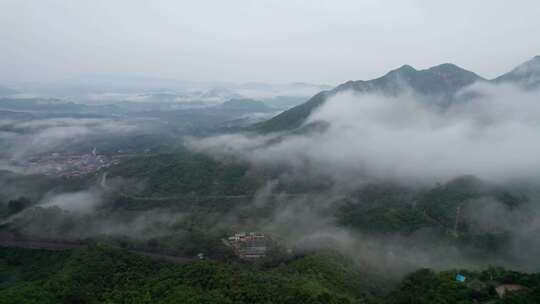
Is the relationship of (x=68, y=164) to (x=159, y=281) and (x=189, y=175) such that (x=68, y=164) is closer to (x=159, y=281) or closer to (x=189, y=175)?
(x=189, y=175)

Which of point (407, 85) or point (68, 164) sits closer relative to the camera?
point (68, 164)

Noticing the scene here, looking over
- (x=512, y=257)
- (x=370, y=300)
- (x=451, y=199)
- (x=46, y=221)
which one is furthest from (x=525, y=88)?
(x=46, y=221)

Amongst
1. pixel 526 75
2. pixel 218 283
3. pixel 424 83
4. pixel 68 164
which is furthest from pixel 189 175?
pixel 526 75

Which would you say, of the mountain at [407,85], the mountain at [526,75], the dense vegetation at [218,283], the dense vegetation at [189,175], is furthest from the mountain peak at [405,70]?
the dense vegetation at [218,283]

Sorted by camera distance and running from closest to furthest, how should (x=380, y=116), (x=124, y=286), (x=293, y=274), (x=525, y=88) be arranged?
(x=124, y=286), (x=293, y=274), (x=525, y=88), (x=380, y=116)

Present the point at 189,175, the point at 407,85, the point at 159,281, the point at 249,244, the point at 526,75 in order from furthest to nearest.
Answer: the point at 407,85 → the point at 526,75 → the point at 189,175 → the point at 249,244 → the point at 159,281

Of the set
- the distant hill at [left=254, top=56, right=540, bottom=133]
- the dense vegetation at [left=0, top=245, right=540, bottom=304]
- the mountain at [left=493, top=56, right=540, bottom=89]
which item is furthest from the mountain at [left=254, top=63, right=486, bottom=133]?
the dense vegetation at [left=0, top=245, right=540, bottom=304]

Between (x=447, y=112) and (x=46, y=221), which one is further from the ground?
(x=447, y=112)

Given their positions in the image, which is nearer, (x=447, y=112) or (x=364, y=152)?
(x=364, y=152)

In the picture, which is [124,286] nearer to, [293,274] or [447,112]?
[293,274]
